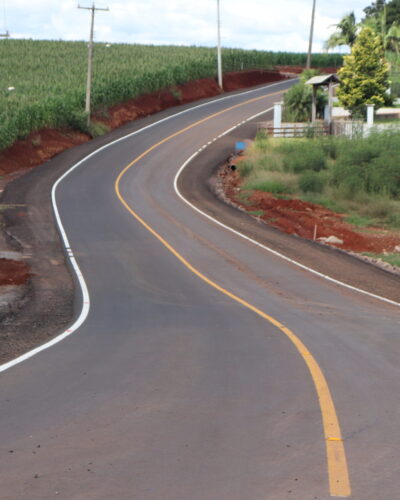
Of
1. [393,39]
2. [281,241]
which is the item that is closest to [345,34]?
[393,39]

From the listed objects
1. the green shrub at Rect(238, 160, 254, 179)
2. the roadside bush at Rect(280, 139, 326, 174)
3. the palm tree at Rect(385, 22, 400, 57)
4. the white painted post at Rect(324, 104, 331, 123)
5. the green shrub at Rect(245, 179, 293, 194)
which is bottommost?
the green shrub at Rect(245, 179, 293, 194)

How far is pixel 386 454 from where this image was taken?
6.45 meters

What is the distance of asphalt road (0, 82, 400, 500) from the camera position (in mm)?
5879

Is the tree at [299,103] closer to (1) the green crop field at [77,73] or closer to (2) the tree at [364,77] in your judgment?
(2) the tree at [364,77]

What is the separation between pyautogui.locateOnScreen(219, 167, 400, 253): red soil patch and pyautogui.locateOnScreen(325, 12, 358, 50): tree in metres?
52.3

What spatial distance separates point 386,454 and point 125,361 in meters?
4.65

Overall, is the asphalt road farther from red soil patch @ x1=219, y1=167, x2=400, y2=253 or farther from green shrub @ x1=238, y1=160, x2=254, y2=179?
green shrub @ x1=238, y1=160, x2=254, y2=179

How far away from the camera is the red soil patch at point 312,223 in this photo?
91.6 ft

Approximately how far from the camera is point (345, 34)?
85250 mm

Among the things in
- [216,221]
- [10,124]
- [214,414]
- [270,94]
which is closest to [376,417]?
[214,414]

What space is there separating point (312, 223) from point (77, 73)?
146 feet

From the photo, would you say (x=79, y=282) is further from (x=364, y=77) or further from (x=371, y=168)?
(x=364, y=77)

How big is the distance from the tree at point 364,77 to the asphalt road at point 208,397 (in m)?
43.0

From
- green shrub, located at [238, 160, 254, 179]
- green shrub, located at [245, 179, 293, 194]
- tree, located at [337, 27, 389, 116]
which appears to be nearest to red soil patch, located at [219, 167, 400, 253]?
green shrub, located at [245, 179, 293, 194]
